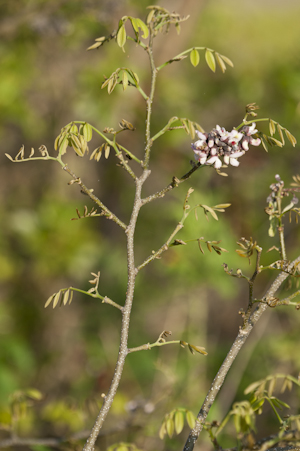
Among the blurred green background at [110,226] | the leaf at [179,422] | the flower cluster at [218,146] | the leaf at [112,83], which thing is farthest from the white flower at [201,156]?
the blurred green background at [110,226]

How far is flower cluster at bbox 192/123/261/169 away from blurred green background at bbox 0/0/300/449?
948 millimetres

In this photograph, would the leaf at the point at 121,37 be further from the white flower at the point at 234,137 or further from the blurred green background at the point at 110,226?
the blurred green background at the point at 110,226

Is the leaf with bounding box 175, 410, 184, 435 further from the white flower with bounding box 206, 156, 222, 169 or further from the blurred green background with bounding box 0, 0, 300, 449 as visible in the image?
the blurred green background with bounding box 0, 0, 300, 449

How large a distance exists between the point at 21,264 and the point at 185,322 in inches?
38.0

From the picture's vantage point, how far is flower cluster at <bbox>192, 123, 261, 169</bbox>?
0.46m

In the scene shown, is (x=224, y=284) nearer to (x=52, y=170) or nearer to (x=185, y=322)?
(x=185, y=322)

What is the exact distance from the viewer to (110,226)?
2580mm

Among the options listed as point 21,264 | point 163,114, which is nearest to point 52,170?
point 21,264

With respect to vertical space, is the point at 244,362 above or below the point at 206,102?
below

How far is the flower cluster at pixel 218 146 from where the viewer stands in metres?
0.46

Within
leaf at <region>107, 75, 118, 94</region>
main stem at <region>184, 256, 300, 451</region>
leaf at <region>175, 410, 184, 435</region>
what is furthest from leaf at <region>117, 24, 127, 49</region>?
leaf at <region>175, 410, 184, 435</region>

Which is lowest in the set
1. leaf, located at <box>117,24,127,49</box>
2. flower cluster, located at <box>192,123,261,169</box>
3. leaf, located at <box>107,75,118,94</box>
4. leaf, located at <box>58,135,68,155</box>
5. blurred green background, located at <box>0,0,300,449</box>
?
blurred green background, located at <box>0,0,300,449</box>

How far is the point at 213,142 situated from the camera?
1.53 ft

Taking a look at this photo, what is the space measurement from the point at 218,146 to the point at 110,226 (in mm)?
2136
